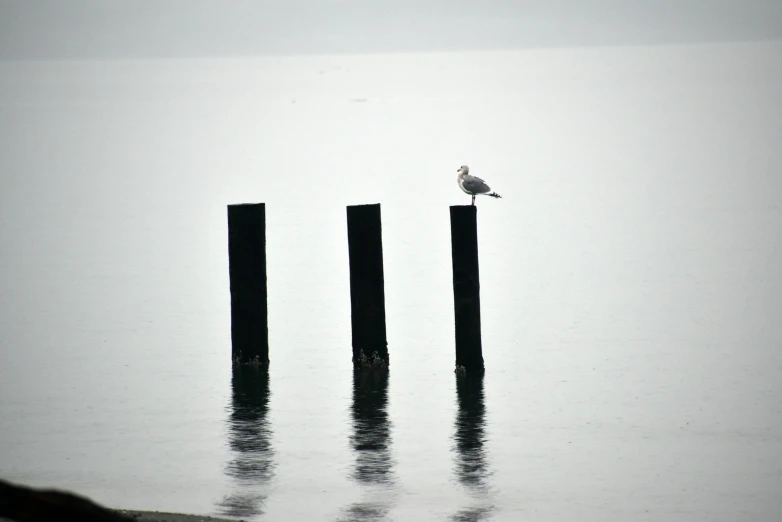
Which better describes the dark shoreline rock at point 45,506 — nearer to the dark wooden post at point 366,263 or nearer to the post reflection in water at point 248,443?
the post reflection in water at point 248,443

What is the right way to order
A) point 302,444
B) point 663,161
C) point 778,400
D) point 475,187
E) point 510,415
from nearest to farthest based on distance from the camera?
point 302,444, point 510,415, point 778,400, point 475,187, point 663,161

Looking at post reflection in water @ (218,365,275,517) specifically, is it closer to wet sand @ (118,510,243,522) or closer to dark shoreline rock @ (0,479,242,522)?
wet sand @ (118,510,243,522)

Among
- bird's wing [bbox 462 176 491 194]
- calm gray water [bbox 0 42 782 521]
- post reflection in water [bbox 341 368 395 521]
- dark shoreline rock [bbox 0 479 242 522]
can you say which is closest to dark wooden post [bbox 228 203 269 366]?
calm gray water [bbox 0 42 782 521]

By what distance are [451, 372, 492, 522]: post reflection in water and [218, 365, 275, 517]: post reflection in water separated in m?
1.85

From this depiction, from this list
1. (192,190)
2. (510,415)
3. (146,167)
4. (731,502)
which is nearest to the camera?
(731,502)

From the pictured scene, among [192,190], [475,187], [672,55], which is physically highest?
[672,55]

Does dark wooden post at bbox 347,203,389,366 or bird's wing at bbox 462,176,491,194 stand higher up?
bird's wing at bbox 462,176,491,194

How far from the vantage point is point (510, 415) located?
15000 mm

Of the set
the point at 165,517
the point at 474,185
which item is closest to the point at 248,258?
the point at 474,185

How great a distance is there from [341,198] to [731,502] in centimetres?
3845

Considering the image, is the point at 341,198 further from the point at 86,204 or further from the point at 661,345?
the point at 661,345

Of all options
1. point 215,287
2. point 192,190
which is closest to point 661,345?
point 215,287

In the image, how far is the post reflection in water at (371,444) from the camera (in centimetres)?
1129

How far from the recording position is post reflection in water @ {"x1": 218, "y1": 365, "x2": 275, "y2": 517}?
1152cm
